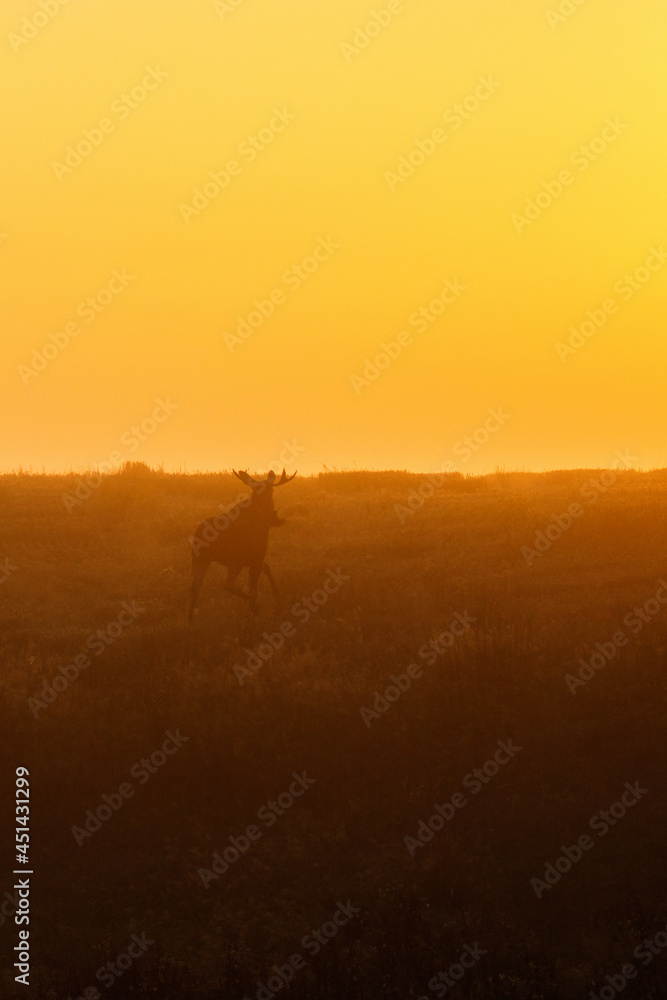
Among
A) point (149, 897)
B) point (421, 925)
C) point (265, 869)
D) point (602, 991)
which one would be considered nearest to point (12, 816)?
point (149, 897)

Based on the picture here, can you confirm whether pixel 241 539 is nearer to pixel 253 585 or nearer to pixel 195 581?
pixel 253 585

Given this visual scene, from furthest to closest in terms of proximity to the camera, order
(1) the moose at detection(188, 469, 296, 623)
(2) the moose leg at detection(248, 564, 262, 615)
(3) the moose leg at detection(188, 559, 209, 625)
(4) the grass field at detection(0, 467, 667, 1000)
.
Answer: (1) the moose at detection(188, 469, 296, 623)
(2) the moose leg at detection(248, 564, 262, 615)
(3) the moose leg at detection(188, 559, 209, 625)
(4) the grass field at detection(0, 467, 667, 1000)

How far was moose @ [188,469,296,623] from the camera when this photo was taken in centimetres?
1786

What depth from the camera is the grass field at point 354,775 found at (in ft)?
32.2

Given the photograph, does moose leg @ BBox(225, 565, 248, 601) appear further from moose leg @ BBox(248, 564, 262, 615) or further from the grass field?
the grass field

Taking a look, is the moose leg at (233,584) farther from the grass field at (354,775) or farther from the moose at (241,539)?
the grass field at (354,775)

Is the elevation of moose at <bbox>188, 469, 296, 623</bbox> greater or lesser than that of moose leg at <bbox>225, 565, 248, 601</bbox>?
greater

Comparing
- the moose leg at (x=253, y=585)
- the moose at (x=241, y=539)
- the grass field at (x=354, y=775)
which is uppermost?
the moose at (x=241, y=539)

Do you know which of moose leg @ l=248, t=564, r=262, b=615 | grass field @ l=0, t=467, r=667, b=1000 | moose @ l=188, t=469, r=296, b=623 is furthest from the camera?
moose @ l=188, t=469, r=296, b=623

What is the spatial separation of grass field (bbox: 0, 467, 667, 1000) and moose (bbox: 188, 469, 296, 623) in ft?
2.32

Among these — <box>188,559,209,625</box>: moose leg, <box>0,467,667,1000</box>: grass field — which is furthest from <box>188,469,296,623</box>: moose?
<box>0,467,667,1000</box>: grass field

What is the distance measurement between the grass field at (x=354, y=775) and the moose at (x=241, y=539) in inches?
27.8

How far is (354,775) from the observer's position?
12.6 meters

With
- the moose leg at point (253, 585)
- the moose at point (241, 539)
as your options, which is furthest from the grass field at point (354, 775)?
the moose at point (241, 539)
